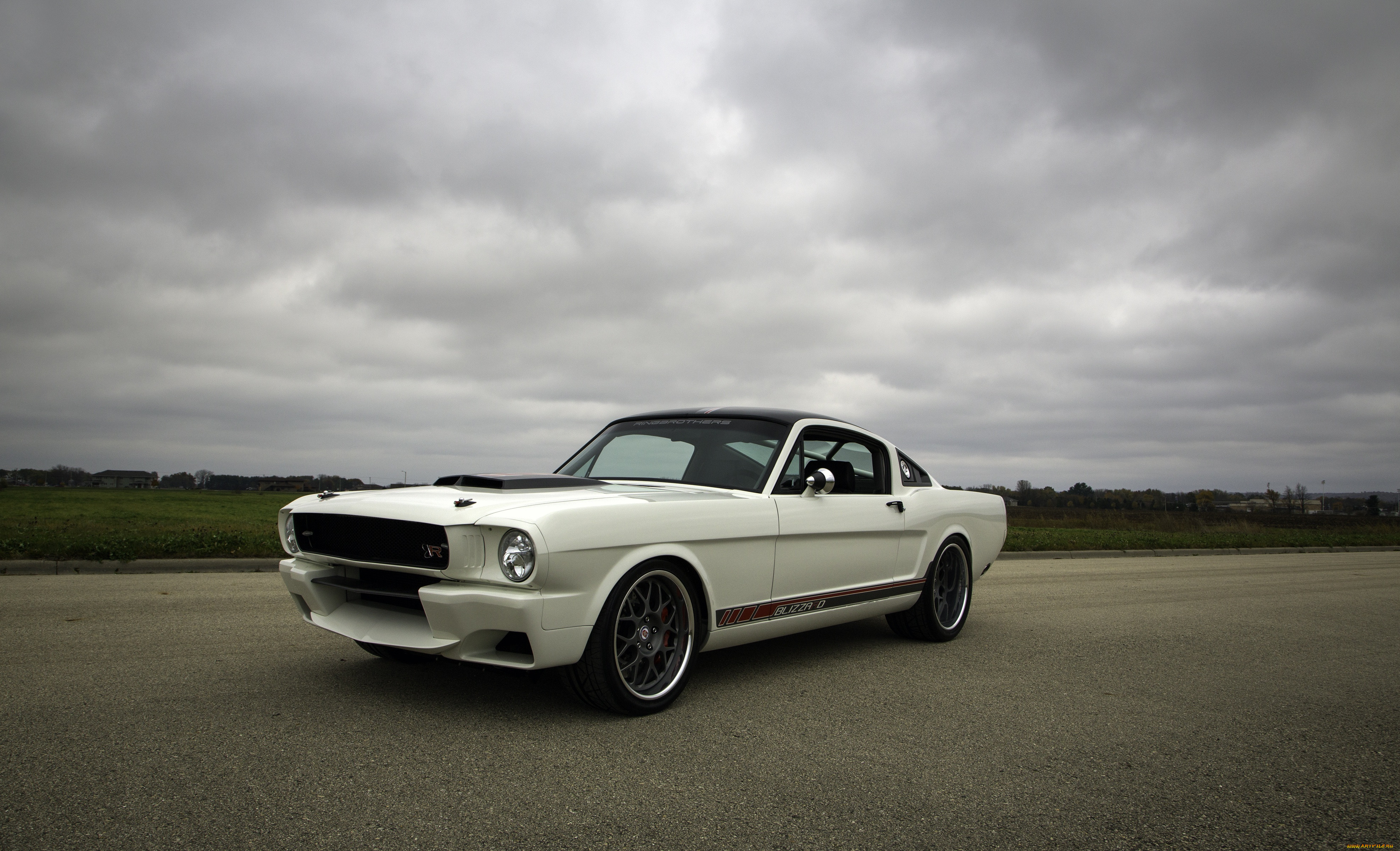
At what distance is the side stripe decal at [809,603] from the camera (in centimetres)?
412

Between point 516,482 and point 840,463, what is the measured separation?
216cm

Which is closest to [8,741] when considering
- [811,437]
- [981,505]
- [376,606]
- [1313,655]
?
[376,606]

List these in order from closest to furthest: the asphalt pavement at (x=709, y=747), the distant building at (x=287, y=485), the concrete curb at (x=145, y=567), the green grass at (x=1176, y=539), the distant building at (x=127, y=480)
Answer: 1. the asphalt pavement at (x=709, y=747)
2. the distant building at (x=287, y=485)
3. the concrete curb at (x=145, y=567)
4. the green grass at (x=1176, y=539)
5. the distant building at (x=127, y=480)

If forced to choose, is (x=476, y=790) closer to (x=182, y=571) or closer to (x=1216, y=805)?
(x=1216, y=805)

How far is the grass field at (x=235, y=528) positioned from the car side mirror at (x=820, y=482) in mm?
6230

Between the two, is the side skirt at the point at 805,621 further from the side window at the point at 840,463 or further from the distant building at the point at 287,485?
the distant building at the point at 287,485

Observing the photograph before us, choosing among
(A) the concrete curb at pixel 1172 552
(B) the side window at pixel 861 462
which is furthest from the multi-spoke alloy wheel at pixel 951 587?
(A) the concrete curb at pixel 1172 552

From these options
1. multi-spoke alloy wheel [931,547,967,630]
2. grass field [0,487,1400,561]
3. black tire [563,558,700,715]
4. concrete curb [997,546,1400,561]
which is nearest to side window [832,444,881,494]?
multi-spoke alloy wheel [931,547,967,630]

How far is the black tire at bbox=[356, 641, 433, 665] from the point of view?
3498 millimetres

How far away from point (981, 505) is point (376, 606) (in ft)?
14.9

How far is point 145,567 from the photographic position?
8.40m

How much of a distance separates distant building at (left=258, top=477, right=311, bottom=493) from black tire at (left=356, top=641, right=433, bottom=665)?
3.81 ft

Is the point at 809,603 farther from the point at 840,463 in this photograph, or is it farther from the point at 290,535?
the point at 290,535

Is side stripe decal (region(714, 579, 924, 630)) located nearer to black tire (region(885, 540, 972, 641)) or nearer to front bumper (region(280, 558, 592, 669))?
black tire (region(885, 540, 972, 641))
